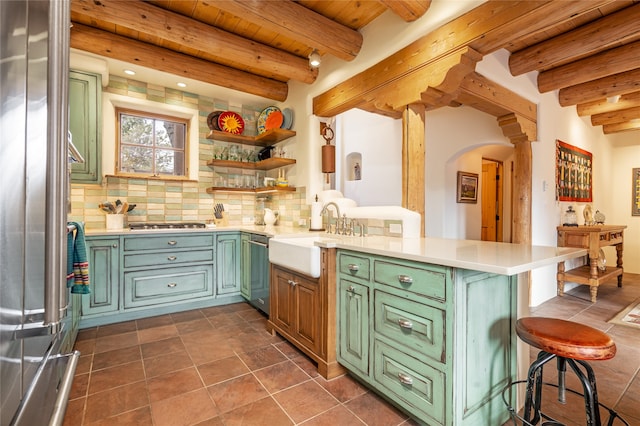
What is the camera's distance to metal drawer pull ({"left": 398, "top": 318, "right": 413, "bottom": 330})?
1.52 meters

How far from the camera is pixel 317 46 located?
2674 mm

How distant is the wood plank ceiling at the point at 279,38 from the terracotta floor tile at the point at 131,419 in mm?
2591

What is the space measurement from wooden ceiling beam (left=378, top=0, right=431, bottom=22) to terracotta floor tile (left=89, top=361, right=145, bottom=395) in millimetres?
2984

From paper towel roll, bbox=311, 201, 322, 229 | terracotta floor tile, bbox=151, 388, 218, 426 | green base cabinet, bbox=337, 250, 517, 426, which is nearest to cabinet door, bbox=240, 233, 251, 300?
paper towel roll, bbox=311, 201, 322, 229

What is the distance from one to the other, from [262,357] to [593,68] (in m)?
4.24

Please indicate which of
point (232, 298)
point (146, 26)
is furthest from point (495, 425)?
point (146, 26)

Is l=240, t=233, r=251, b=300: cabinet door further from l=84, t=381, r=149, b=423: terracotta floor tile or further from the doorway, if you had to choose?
the doorway

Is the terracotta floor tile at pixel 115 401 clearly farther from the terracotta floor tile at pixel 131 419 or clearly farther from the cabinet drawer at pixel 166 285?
the cabinet drawer at pixel 166 285

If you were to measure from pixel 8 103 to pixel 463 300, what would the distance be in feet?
4.95

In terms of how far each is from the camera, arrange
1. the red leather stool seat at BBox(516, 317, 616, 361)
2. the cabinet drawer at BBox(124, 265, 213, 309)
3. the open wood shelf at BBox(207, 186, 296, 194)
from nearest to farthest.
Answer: the red leather stool seat at BBox(516, 317, 616, 361) < the cabinet drawer at BBox(124, 265, 213, 309) < the open wood shelf at BBox(207, 186, 296, 194)

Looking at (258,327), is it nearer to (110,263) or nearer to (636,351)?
(110,263)

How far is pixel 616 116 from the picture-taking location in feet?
15.5

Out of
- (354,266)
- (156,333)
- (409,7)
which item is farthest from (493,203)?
(156,333)

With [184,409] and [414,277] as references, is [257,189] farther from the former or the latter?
[414,277]
